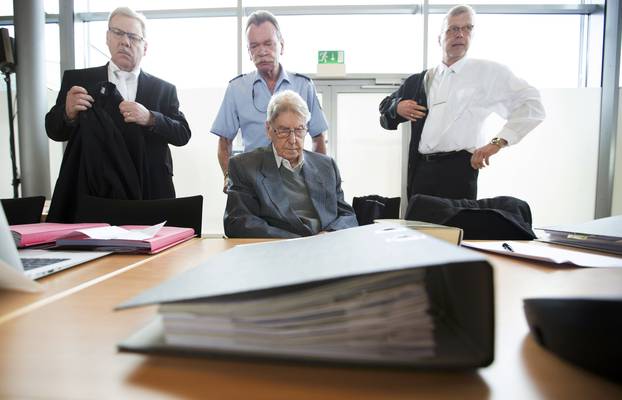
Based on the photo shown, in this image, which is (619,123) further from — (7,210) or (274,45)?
(7,210)

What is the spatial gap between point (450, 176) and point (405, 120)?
489 millimetres

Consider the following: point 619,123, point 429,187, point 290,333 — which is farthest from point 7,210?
point 619,123

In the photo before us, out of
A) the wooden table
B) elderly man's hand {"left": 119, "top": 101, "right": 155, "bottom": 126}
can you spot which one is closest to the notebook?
the wooden table

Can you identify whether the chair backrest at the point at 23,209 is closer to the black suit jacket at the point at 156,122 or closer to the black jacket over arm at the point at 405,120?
the black suit jacket at the point at 156,122

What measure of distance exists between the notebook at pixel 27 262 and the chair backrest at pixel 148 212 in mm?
526

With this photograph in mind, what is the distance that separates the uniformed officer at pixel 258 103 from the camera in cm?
222

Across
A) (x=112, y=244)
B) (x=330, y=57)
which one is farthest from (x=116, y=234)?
(x=330, y=57)

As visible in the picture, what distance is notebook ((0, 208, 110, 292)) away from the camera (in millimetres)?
467

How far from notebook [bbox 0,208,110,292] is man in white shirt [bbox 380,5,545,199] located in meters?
1.92

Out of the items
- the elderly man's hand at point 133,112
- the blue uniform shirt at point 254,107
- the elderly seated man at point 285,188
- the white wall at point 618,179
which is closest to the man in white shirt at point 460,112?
the blue uniform shirt at point 254,107

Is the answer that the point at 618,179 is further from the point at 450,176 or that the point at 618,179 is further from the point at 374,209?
the point at 374,209

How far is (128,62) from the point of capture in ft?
6.12

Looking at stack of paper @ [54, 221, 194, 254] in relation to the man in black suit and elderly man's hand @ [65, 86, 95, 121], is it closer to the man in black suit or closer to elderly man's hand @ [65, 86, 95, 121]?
the man in black suit

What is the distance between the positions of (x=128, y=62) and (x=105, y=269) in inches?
63.0
